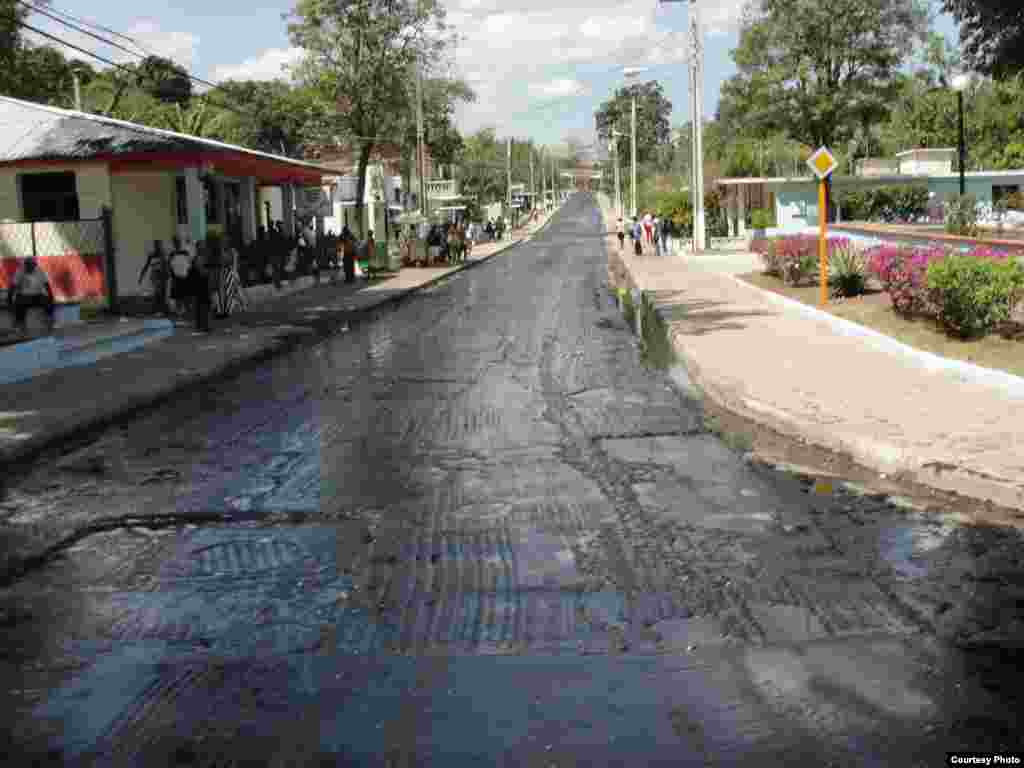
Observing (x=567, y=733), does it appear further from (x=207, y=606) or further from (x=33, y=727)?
(x=207, y=606)

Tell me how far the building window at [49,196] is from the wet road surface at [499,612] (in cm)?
1655

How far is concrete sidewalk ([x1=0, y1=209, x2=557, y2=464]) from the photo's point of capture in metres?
11.5

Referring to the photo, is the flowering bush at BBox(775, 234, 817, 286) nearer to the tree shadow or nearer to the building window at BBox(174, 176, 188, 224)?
the tree shadow

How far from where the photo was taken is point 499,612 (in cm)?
576

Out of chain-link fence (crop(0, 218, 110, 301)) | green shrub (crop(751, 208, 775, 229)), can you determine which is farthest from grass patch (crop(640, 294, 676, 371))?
green shrub (crop(751, 208, 775, 229))

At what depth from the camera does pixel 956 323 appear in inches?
577

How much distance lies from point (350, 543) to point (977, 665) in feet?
11.6

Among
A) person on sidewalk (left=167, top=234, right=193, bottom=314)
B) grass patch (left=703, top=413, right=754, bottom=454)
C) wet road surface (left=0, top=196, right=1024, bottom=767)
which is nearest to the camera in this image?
wet road surface (left=0, top=196, right=1024, bottom=767)

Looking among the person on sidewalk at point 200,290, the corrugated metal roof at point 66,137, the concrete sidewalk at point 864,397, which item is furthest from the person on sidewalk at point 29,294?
the concrete sidewalk at point 864,397

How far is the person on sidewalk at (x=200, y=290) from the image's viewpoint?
68.7 feet

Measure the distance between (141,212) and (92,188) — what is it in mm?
2911

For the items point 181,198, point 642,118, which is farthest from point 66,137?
point 642,118

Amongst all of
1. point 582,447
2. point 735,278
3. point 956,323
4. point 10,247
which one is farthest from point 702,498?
point 735,278

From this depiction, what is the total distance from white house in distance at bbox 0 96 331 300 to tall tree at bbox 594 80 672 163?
114 m
